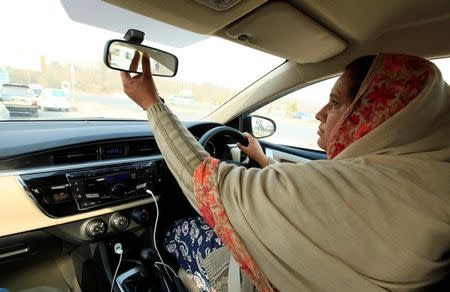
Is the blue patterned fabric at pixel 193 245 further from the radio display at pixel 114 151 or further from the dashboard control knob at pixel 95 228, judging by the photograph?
the radio display at pixel 114 151

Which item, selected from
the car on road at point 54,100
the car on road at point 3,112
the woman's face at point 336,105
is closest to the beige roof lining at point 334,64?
the woman's face at point 336,105

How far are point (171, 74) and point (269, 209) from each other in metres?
0.87

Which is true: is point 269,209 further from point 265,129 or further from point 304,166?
point 265,129

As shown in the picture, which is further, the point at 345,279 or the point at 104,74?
the point at 104,74

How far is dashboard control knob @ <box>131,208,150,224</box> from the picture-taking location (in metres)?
1.72

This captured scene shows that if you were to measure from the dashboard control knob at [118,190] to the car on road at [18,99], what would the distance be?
0.58m

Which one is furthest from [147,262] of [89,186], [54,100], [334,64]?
[334,64]

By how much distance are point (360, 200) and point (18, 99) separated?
156 centimetres

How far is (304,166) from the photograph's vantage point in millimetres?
903

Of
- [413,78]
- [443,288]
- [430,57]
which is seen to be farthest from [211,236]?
[430,57]

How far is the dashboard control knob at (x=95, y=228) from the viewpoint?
1.52 metres

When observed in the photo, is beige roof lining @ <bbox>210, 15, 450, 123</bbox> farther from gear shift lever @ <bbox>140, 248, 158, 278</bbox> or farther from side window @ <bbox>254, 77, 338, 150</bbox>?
gear shift lever @ <bbox>140, 248, 158, 278</bbox>

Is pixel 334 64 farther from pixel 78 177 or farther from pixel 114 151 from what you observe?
pixel 78 177

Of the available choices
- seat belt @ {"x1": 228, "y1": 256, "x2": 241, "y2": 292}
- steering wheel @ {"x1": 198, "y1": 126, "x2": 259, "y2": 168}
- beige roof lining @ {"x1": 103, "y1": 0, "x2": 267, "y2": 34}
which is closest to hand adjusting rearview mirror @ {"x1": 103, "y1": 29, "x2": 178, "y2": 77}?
beige roof lining @ {"x1": 103, "y1": 0, "x2": 267, "y2": 34}
